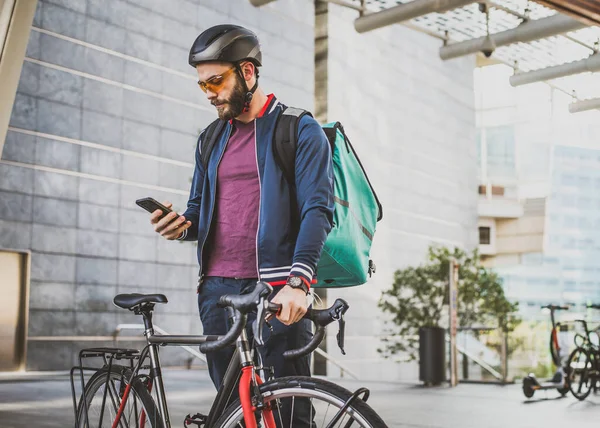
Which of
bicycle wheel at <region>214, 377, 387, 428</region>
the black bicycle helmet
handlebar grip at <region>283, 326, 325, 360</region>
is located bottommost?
bicycle wheel at <region>214, 377, 387, 428</region>

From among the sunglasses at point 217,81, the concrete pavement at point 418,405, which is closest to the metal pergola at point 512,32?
the concrete pavement at point 418,405

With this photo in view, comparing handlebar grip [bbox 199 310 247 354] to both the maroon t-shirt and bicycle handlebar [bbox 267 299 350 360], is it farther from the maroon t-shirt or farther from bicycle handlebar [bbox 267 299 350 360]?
the maroon t-shirt

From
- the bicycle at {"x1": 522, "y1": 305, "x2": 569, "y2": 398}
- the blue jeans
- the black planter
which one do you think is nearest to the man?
the blue jeans

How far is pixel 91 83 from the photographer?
1755 cm

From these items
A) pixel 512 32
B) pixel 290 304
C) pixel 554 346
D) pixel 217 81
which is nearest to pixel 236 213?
pixel 217 81

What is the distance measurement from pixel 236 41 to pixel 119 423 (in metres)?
1.33

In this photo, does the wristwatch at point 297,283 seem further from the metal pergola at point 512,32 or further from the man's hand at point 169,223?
the metal pergola at point 512,32

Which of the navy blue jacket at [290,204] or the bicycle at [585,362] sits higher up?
the navy blue jacket at [290,204]

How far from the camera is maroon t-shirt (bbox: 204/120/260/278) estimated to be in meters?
2.60

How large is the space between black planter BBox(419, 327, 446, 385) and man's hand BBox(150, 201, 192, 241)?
425 inches

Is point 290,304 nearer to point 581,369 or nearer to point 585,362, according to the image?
point 581,369

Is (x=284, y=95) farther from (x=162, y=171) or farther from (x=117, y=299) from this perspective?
(x=117, y=299)

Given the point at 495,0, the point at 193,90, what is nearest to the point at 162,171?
the point at 193,90

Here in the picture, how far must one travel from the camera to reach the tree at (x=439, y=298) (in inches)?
683
